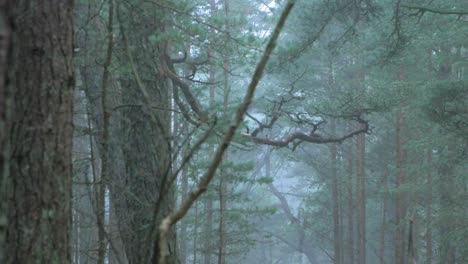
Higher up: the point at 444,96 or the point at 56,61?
the point at 444,96

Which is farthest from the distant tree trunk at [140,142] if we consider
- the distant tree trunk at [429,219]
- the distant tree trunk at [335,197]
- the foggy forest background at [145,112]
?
the distant tree trunk at [335,197]

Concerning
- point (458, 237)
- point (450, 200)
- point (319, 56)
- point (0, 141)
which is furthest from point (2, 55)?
point (319, 56)

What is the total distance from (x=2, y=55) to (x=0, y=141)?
0.21 meters

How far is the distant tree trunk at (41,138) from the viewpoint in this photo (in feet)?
9.64

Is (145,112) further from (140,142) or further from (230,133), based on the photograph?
(230,133)

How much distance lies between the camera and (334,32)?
75.9 ft

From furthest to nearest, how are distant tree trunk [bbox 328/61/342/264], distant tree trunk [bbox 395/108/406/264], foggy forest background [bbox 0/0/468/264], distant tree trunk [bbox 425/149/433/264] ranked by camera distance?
distant tree trunk [bbox 328/61/342/264] → distant tree trunk [bbox 395/108/406/264] → distant tree trunk [bbox 425/149/433/264] → foggy forest background [bbox 0/0/468/264]

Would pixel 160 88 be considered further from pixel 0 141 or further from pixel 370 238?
pixel 370 238

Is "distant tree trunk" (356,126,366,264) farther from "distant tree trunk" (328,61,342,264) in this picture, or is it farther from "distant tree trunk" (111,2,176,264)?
"distant tree trunk" (111,2,176,264)

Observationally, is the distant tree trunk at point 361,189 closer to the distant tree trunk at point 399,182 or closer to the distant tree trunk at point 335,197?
the distant tree trunk at point 335,197

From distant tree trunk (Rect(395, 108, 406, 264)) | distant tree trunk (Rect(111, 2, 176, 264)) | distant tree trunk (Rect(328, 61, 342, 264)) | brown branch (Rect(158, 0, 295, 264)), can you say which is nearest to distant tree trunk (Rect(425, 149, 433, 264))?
distant tree trunk (Rect(395, 108, 406, 264))

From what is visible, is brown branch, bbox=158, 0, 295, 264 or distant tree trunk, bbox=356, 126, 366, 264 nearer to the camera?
brown branch, bbox=158, 0, 295, 264

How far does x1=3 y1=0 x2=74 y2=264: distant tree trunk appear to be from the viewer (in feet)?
9.64

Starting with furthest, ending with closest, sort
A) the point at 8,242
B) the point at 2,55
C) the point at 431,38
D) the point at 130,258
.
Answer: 1. the point at 431,38
2. the point at 130,258
3. the point at 8,242
4. the point at 2,55
